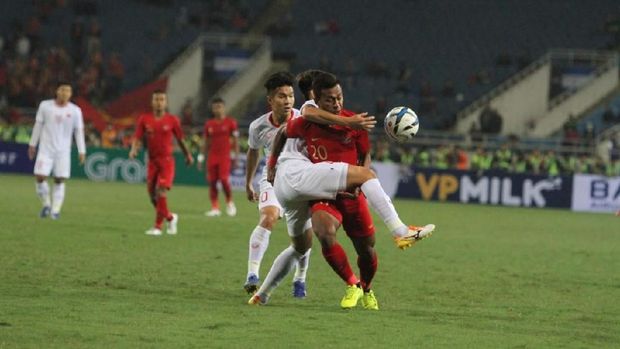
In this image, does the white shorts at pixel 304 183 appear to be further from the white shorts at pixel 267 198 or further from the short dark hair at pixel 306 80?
the white shorts at pixel 267 198

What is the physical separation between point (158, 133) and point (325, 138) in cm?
918

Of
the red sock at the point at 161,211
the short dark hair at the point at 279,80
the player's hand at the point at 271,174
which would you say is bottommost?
the red sock at the point at 161,211

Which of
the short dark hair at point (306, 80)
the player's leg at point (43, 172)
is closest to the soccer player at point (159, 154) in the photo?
the player's leg at point (43, 172)

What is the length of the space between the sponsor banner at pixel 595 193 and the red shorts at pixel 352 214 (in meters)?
24.3

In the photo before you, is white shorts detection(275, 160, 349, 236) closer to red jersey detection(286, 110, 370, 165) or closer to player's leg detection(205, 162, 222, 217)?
red jersey detection(286, 110, 370, 165)

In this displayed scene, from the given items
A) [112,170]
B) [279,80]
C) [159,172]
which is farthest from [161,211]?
[112,170]

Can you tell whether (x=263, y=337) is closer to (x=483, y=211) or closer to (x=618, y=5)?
(x=483, y=211)

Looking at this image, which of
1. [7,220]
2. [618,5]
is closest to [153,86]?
[618,5]

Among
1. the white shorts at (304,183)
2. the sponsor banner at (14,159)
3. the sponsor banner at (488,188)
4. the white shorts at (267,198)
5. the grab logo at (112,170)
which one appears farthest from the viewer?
the sponsor banner at (14,159)

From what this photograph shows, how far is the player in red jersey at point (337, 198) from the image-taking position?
10.6 metres

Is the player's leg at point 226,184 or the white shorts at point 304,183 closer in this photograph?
the white shorts at point 304,183

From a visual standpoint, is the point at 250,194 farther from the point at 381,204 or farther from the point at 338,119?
the point at 381,204

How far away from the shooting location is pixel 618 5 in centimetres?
4938

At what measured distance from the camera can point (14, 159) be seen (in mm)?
40188
